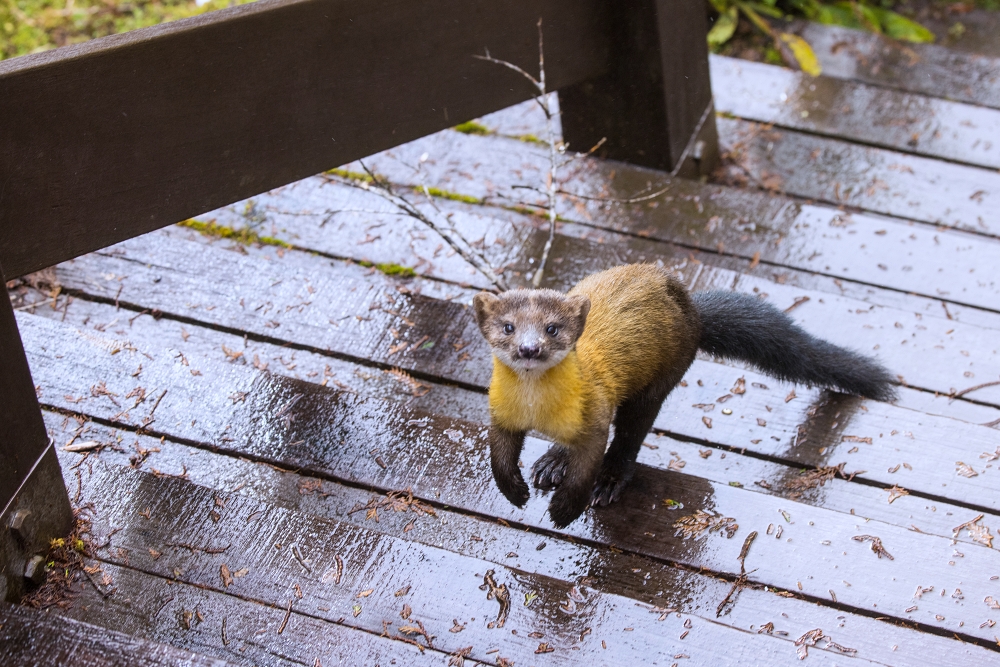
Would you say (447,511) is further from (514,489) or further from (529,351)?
(529,351)

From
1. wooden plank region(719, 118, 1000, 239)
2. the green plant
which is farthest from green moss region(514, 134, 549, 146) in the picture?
the green plant

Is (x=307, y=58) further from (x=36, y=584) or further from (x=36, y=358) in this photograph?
(x=36, y=584)

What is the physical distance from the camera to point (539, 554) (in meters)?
2.66

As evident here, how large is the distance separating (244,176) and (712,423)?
172 cm

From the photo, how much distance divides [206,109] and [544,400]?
4.21 ft

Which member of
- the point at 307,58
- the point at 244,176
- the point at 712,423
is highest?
the point at 307,58

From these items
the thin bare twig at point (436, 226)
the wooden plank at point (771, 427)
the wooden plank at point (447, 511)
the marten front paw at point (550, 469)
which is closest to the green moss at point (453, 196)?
the thin bare twig at point (436, 226)

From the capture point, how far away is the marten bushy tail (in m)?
3.11

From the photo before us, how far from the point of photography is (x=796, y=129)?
4.79m

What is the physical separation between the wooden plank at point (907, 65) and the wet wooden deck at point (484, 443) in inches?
36.0

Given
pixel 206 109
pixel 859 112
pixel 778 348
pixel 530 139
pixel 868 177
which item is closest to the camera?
pixel 206 109

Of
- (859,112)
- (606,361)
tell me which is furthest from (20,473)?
(859,112)

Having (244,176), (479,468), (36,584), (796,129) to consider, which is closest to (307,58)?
(244,176)

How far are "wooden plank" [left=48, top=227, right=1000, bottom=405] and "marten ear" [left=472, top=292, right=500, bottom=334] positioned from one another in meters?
0.73
